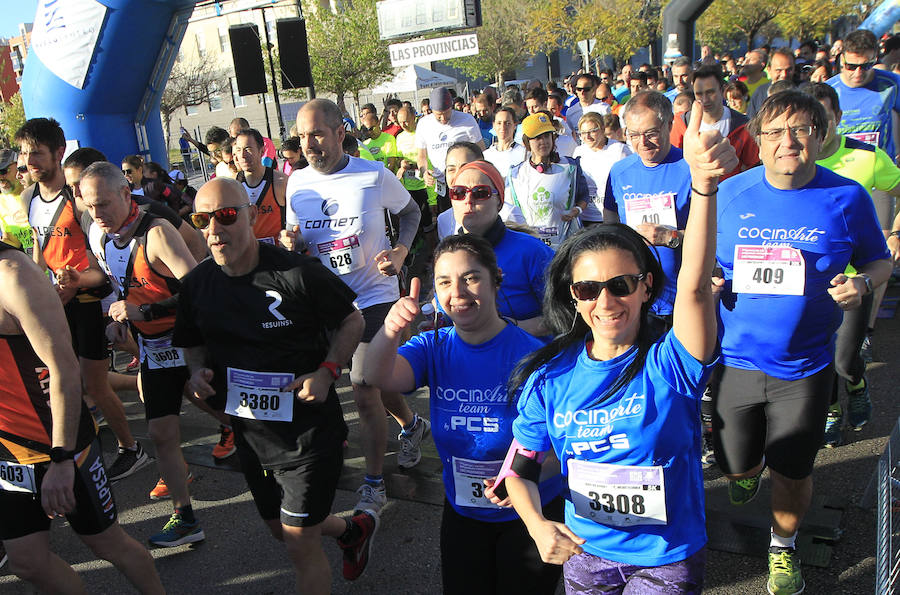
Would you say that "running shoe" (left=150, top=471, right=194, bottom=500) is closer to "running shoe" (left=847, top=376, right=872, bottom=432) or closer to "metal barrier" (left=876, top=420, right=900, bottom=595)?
"metal barrier" (left=876, top=420, right=900, bottom=595)

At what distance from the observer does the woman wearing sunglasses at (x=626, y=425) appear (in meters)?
1.89

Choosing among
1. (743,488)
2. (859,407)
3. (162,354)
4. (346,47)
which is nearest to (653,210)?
(743,488)

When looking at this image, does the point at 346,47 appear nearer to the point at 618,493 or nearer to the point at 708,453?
the point at 708,453

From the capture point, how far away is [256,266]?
284cm

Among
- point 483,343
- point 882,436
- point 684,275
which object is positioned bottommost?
point 882,436

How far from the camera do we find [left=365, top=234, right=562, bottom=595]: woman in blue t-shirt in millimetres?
2375

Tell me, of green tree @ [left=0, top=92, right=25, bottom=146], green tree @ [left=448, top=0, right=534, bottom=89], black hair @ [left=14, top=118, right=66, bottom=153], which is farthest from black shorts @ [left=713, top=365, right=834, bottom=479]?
green tree @ [left=448, top=0, right=534, bottom=89]

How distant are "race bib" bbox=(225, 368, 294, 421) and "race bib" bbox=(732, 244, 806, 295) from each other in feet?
6.19

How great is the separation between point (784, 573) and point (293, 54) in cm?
1017

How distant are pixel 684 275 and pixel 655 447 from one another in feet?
1.57

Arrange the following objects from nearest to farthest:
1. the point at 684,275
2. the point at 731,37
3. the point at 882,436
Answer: the point at 684,275 → the point at 882,436 → the point at 731,37

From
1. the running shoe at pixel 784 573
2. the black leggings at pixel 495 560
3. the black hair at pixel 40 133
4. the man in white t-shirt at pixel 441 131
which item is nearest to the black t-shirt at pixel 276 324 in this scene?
the black leggings at pixel 495 560

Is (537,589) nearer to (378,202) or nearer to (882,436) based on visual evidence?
(378,202)

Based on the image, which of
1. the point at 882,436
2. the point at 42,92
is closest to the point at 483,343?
the point at 882,436
